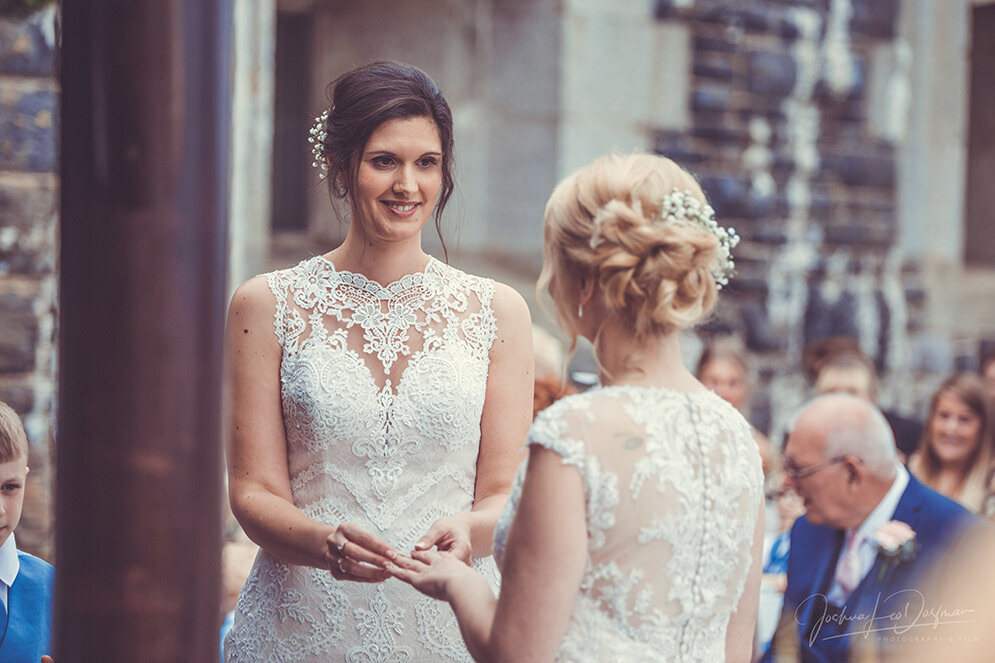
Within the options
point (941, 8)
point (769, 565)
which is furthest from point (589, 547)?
point (941, 8)

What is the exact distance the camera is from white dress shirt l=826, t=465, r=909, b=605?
3.31 metres

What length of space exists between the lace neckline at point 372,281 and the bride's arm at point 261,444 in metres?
0.15

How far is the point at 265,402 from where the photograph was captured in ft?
7.59

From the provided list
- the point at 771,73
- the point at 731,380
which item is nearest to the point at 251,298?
the point at 731,380

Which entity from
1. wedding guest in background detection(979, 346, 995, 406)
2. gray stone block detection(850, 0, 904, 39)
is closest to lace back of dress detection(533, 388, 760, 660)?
wedding guest in background detection(979, 346, 995, 406)

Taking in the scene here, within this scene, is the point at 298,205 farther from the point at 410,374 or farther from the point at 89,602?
the point at 89,602

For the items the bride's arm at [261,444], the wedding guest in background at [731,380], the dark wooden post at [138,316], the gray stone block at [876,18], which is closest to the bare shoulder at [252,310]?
the bride's arm at [261,444]

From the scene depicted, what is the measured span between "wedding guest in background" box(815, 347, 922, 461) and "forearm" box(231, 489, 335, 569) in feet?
11.2

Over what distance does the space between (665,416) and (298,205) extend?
16.5 ft

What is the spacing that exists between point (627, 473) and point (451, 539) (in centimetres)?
52

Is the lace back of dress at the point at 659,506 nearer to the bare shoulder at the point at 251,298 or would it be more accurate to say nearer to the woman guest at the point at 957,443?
the bare shoulder at the point at 251,298

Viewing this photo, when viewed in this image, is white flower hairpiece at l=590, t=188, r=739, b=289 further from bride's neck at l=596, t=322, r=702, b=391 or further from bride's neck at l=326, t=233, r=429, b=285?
bride's neck at l=326, t=233, r=429, b=285

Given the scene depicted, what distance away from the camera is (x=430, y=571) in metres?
1.94

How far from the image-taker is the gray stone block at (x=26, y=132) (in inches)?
177
